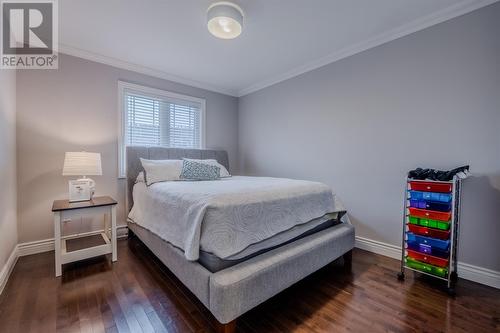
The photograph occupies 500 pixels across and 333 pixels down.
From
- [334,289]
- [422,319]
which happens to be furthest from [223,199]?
[422,319]

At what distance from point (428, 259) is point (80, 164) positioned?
3.43 m

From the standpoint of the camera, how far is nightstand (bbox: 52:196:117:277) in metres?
2.06

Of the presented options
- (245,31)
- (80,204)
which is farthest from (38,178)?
(245,31)

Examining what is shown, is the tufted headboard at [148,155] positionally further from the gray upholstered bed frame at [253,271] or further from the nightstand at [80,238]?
the gray upholstered bed frame at [253,271]

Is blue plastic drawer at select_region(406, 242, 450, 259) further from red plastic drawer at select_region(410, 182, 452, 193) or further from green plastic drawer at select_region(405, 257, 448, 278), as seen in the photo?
red plastic drawer at select_region(410, 182, 452, 193)

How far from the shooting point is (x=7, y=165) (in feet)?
6.84

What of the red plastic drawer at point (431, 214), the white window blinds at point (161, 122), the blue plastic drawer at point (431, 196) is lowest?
the red plastic drawer at point (431, 214)

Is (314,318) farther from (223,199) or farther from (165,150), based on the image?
(165,150)

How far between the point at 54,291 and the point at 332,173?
10.1 ft

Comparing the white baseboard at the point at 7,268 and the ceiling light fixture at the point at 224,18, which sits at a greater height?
the ceiling light fixture at the point at 224,18

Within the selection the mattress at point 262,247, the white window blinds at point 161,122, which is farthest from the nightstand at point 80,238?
the mattress at point 262,247

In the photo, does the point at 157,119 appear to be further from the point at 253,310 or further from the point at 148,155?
the point at 253,310

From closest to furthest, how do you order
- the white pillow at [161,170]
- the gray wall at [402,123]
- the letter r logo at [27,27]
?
1. the gray wall at [402,123]
2. the letter r logo at [27,27]
3. the white pillow at [161,170]

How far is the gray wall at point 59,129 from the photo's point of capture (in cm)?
249
